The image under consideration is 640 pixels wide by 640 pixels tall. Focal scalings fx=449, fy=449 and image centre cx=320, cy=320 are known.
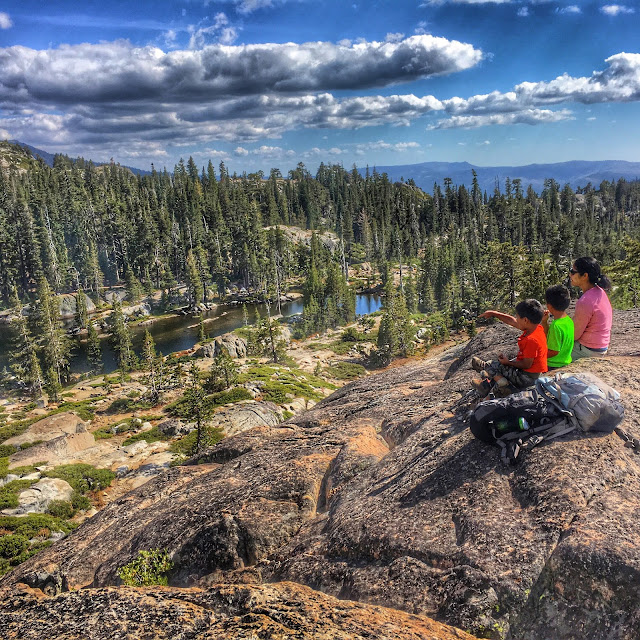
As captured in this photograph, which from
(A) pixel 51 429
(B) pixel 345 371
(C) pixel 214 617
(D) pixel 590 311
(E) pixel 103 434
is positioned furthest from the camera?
(B) pixel 345 371

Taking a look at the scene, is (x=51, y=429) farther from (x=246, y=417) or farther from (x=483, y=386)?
(x=483, y=386)

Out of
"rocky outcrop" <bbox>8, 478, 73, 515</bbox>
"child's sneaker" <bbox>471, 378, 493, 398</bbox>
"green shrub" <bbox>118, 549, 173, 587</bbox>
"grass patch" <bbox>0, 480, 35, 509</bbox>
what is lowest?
"rocky outcrop" <bbox>8, 478, 73, 515</bbox>

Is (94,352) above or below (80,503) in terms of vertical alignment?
below

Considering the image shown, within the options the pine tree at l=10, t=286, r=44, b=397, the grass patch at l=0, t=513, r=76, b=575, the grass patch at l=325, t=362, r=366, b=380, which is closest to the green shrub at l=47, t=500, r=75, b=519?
the grass patch at l=0, t=513, r=76, b=575

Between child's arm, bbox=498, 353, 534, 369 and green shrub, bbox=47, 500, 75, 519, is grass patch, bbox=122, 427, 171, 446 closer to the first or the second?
green shrub, bbox=47, 500, 75, 519

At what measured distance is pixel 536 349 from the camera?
8602 mm

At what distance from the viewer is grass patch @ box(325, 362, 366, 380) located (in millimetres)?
56156

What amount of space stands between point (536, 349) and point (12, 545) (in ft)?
77.2

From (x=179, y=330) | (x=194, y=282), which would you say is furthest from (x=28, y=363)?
(x=194, y=282)

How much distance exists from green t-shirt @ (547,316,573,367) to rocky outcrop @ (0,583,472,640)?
600 centimetres

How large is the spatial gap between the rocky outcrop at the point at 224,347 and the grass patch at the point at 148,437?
84.4ft

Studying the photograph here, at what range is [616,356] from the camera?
12.0 metres

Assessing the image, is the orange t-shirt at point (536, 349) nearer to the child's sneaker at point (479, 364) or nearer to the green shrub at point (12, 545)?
the child's sneaker at point (479, 364)

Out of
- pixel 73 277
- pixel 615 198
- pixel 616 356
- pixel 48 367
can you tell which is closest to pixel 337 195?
pixel 73 277
